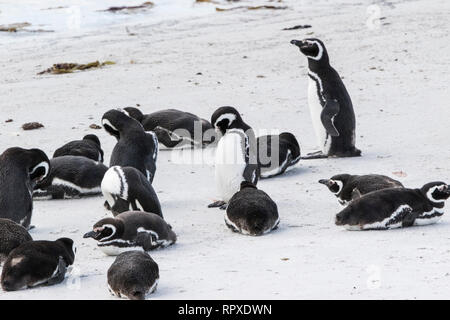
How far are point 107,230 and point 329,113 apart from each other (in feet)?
12.3

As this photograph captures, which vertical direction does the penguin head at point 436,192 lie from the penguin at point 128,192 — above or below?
above

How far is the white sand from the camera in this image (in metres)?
5.12

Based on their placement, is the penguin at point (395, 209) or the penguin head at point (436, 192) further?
the penguin head at point (436, 192)

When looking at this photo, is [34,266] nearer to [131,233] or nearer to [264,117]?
[131,233]

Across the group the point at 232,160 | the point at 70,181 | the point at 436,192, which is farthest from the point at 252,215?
the point at 70,181

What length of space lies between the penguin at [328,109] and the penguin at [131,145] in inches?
67.7

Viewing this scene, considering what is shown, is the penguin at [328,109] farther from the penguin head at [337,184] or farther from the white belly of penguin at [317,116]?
the penguin head at [337,184]

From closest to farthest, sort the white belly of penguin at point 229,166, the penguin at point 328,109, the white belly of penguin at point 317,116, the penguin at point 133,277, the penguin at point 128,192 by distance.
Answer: the penguin at point 133,277 < the penguin at point 128,192 < the white belly of penguin at point 229,166 < the penguin at point 328,109 < the white belly of penguin at point 317,116

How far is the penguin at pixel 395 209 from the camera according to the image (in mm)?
6078

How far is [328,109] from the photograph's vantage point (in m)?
9.04

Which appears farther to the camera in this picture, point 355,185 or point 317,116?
point 317,116

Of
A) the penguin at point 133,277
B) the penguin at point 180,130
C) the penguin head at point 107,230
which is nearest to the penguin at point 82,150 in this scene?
the penguin at point 180,130
